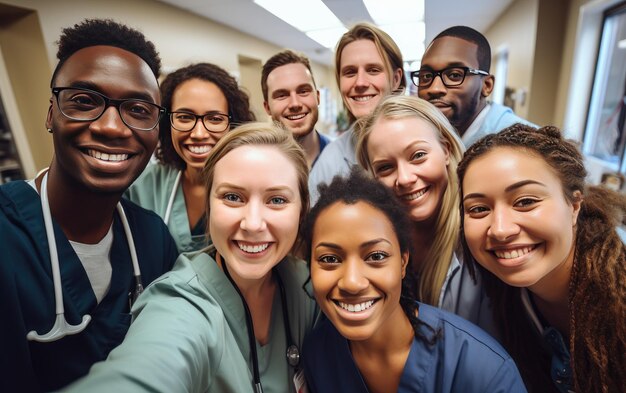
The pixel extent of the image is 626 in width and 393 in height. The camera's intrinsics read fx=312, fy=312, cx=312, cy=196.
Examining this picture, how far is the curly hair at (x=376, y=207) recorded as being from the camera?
0.87m

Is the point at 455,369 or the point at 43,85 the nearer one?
the point at 455,369

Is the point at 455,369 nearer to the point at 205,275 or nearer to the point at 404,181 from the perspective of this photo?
the point at 404,181

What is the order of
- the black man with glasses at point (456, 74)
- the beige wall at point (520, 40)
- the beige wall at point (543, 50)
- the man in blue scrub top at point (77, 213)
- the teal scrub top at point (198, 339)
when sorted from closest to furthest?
the teal scrub top at point (198, 339) < the man in blue scrub top at point (77, 213) < the black man with glasses at point (456, 74) < the beige wall at point (520, 40) < the beige wall at point (543, 50)

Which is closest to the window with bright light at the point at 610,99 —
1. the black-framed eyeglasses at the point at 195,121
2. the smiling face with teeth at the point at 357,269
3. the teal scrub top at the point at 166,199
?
the smiling face with teeth at the point at 357,269

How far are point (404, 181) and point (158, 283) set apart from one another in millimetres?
805

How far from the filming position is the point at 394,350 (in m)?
0.86

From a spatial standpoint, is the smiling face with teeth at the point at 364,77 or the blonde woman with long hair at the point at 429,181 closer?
the blonde woman with long hair at the point at 429,181

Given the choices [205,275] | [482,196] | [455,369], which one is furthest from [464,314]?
[205,275]

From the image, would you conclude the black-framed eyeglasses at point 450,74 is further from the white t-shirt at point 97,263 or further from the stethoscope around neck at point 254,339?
the white t-shirt at point 97,263

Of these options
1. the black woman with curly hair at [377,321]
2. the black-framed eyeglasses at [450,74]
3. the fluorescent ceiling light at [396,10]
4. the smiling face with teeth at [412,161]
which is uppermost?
the fluorescent ceiling light at [396,10]

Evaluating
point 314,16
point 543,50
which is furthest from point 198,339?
point 543,50

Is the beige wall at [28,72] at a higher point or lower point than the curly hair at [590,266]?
higher

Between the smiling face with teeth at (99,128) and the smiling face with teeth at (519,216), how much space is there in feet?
3.15

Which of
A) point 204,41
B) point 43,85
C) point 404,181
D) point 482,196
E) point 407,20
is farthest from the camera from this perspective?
point 204,41
